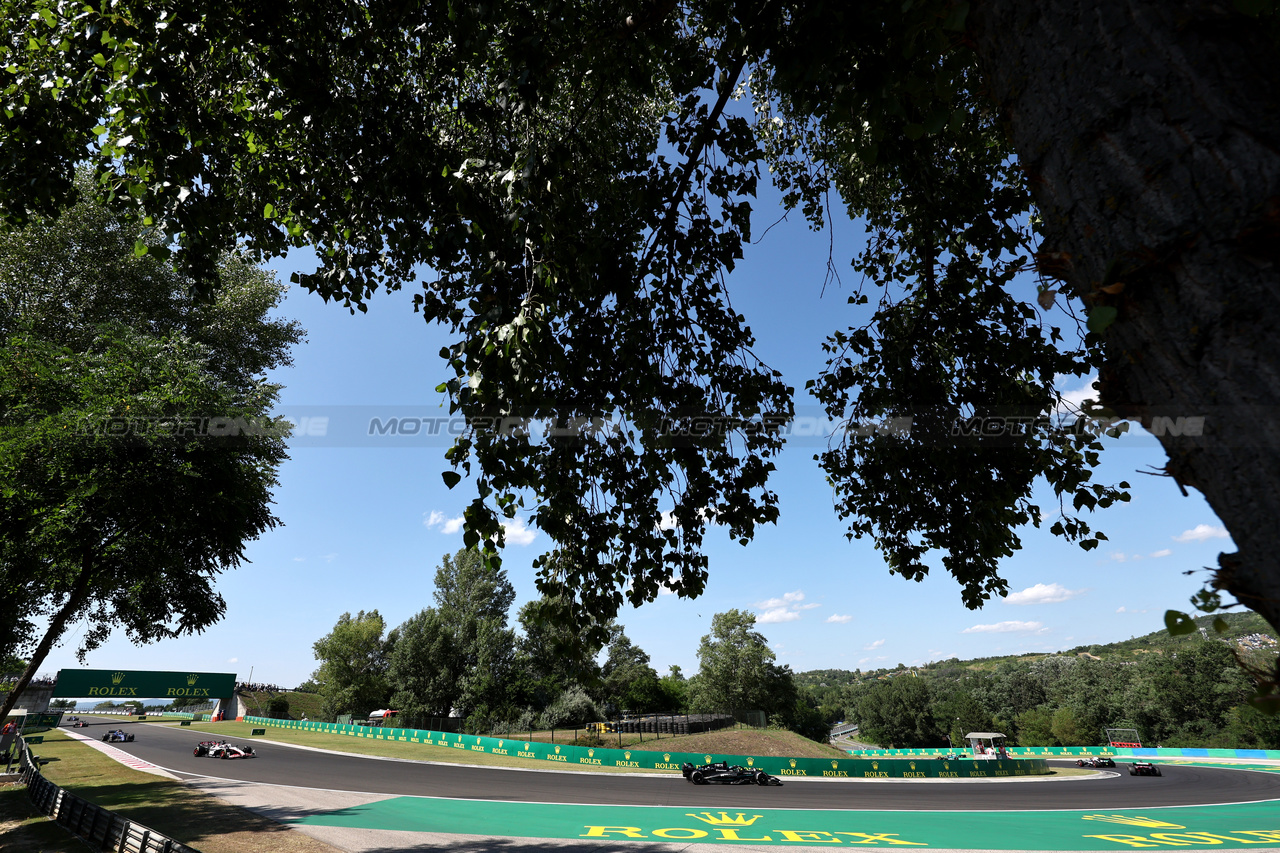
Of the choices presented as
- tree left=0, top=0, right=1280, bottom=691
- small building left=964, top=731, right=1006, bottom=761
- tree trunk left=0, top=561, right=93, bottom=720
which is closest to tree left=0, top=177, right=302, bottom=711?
tree trunk left=0, top=561, right=93, bottom=720

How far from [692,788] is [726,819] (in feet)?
23.7

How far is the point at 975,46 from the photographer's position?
2193 millimetres

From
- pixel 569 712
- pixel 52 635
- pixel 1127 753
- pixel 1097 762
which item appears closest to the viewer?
pixel 52 635

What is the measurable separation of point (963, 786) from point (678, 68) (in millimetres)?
32376

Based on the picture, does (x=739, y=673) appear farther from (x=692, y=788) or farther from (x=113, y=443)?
(x=113, y=443)

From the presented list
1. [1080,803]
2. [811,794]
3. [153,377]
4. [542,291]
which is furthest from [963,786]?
[153,377]

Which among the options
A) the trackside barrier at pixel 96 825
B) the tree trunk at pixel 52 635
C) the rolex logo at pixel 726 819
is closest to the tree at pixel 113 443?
the tree trunk at pixel 52 635

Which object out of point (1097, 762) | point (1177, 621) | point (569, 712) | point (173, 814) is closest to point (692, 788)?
point (173, 814)

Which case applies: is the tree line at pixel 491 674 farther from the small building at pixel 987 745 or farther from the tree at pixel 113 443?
the tree at pixel 113 443

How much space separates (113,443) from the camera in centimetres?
1294

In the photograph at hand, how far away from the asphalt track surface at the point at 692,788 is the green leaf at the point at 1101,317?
2058cm

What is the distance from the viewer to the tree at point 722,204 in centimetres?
147

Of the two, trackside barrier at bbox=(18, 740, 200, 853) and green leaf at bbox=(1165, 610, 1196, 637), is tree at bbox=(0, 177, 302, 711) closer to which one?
trackside barrier at bbox=(18, 740, 200, 853)

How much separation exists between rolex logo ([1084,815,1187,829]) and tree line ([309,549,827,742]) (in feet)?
90.8
